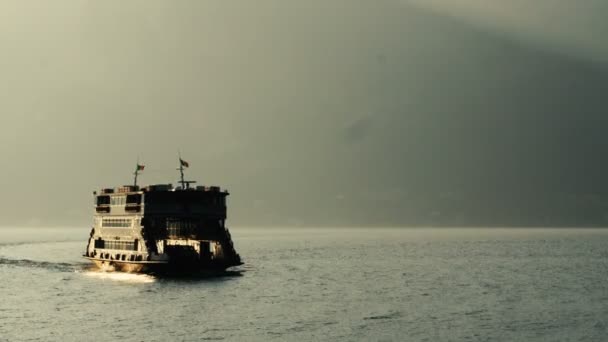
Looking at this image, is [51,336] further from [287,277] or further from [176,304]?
[287,277]

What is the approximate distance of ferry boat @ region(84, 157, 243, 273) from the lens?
8238 cm

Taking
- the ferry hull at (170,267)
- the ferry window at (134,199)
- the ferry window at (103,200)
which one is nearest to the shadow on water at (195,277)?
the ferry hull at (170,267)

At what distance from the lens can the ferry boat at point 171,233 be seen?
82375mm

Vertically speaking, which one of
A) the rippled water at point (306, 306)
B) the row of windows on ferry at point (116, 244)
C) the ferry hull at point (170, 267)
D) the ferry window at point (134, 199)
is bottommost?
the rippled water at point (306, 306)

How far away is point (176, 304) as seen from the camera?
64875 mm

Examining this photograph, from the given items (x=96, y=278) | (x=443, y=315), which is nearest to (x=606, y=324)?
(x=443, y=315)

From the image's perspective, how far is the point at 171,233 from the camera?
91.4 metres

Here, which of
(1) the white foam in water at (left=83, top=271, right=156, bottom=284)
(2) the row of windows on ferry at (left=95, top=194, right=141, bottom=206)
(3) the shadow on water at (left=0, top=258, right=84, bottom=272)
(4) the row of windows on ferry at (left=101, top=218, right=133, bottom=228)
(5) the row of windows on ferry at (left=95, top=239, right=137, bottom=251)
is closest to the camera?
(1) the white foam in water at (left=83, top=271, right=156, bottom=284)

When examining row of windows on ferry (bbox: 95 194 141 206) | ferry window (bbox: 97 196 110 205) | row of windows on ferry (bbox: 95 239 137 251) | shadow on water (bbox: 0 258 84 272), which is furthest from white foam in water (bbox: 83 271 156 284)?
shadow on water (bbox: 0 258 84 272)

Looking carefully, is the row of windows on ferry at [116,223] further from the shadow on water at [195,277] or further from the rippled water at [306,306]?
the shadow on water at [195,277]

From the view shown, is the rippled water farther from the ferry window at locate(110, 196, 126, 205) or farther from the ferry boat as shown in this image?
the ferry window at locate(110, 196, 126, 205)

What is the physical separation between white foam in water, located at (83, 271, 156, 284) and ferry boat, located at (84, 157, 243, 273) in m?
1.00

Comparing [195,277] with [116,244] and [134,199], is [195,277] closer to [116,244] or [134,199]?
[134,199]

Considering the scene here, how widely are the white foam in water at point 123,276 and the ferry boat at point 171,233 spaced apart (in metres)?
1.00
